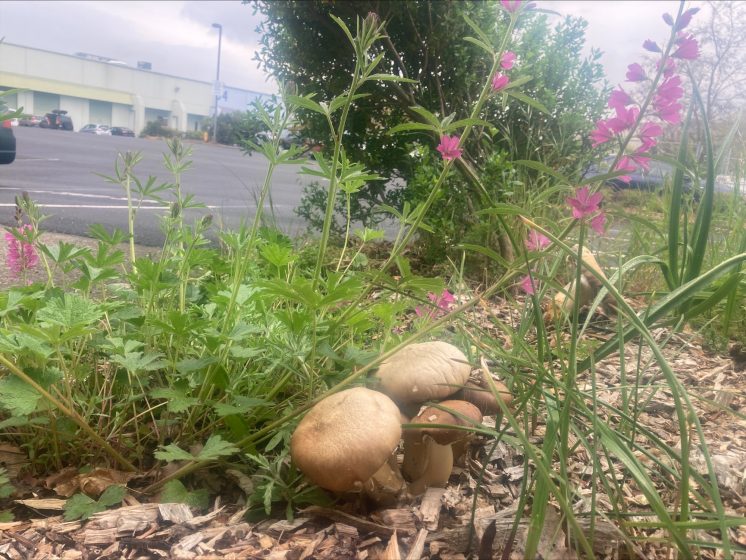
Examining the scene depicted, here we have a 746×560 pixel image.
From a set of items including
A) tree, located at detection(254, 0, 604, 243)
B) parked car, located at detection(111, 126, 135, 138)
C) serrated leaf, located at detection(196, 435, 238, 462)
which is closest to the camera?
serrated leaf, located at detection(196, 435, 238, 462)

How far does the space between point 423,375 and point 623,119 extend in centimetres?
62

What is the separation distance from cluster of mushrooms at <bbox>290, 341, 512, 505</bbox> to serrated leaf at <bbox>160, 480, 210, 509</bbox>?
0.80ft

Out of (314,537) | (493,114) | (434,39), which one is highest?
(434,39)

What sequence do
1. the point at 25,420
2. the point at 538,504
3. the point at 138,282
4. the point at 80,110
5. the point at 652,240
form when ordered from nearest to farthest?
the point at 538,504, the point at 25,420, the point at 138,282, the point at 652,240, the point at 80,110

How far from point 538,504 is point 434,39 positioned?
302 centimetres

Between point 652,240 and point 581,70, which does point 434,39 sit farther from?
point 652,240

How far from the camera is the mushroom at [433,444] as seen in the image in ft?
3.64

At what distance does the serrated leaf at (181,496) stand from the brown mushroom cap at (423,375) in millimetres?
434

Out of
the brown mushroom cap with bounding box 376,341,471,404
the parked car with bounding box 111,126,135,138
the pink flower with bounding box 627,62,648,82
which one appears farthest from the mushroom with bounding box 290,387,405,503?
the parked car with bounding box 111,126,135,138

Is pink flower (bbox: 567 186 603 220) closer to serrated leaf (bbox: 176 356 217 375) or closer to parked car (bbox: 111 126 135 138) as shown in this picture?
serrated leaf (bbox: 176 356 217 375)

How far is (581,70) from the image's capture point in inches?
147

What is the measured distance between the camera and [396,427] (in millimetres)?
1041

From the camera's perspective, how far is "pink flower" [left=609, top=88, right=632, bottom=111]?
3.02 feet

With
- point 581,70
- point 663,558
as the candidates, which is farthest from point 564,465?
point 581,70
